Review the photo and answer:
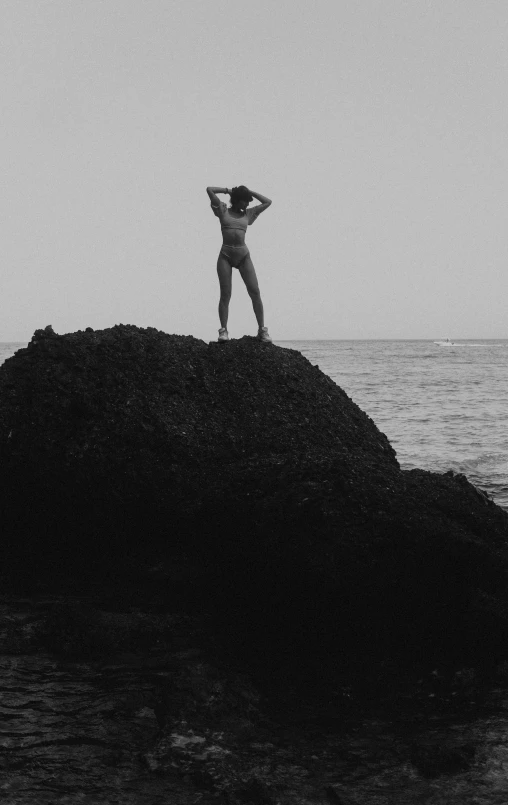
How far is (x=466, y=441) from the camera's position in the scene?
16.2 meters

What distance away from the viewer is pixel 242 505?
511cm

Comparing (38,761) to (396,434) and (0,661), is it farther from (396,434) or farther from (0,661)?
(396,434)

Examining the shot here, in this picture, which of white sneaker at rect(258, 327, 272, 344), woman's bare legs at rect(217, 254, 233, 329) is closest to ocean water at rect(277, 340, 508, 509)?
white sneaker at rect(258, 327, 272, 344)

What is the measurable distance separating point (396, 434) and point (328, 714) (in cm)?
1355

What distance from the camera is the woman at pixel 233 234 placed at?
28.8 ft

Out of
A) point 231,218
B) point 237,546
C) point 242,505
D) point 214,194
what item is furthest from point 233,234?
point 237,546

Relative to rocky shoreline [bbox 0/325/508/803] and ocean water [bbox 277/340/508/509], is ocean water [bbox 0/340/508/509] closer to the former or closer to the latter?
ocean water [bbox 277/340/508/509]

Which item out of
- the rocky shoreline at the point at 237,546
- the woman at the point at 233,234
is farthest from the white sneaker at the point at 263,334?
the rocky shoreline at the point at 237,546

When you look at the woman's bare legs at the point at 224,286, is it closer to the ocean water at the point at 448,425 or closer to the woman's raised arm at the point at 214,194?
the woman's raised arm at the point at 214,194

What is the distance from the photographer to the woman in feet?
28.8

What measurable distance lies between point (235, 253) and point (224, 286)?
0.43 m

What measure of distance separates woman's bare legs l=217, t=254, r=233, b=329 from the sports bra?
1.28 ft

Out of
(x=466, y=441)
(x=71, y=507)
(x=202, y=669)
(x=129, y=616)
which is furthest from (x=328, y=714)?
(x=466, y=441)

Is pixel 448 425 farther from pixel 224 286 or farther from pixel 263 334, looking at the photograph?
pixel 224 286
